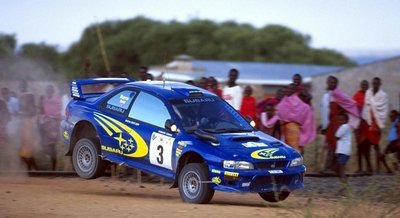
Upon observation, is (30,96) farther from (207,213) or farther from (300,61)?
(300,61)

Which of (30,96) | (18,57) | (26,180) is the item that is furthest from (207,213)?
(18,57)

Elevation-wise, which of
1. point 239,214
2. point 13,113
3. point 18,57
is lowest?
point 239,214

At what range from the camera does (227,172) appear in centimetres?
1175

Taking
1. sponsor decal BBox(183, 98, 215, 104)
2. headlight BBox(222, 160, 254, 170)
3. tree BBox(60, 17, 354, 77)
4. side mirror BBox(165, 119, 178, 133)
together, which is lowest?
headlight BBox(222, 160, 254, 170)

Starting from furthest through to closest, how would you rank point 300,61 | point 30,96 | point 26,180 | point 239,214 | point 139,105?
1. point 300,61
2. point 30,96
3. point 26,180
4. point 139,105
5. point 239,214

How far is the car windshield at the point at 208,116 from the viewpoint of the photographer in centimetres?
1257

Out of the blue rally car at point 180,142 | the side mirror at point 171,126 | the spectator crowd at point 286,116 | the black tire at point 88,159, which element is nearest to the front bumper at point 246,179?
the blue rally car at point 180,142

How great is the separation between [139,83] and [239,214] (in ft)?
10.9

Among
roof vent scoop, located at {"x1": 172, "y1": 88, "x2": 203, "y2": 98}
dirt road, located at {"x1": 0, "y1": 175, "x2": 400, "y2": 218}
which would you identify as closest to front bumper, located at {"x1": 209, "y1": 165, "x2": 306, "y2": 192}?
dirt road, located at {"x1": 0, "y1": 175, "x2": 400, "y2": 218}

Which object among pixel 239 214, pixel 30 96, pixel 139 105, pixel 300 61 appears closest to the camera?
pixel 239 214

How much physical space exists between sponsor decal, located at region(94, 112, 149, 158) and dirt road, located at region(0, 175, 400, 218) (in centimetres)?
69

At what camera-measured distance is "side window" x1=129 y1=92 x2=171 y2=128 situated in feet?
41.7

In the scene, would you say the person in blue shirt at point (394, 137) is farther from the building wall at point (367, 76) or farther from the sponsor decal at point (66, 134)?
the building wall at point (367, 76)

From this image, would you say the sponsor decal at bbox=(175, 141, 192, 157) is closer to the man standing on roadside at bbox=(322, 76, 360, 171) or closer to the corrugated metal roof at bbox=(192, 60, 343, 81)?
the man standing on roadside at bbox=(322, 76, 360, 171)
